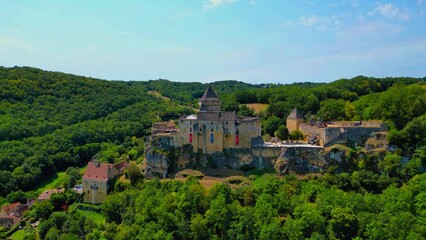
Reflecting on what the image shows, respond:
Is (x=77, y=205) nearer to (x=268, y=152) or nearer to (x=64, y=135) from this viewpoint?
(x=268, y=152)

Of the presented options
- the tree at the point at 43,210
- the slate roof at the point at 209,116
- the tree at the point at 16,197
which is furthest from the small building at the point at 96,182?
the slate roof at the point at 209,116

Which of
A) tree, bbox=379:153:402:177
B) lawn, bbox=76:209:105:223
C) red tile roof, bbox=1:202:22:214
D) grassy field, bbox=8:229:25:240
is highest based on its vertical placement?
tree, bbox=379:153:402:177

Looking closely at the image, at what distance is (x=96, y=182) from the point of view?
167 ft

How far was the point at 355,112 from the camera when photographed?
63.5 meters

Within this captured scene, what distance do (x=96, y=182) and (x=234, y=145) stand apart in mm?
16499

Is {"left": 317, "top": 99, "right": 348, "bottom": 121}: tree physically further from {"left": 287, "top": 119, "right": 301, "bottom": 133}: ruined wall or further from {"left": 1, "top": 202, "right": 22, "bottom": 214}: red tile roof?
{"left": 1, "top": 202, "right": 22, "bottom": 214}: red tile roof

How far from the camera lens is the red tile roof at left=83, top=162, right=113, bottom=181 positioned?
51156 mm

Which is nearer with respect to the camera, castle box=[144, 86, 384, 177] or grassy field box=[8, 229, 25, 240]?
grassy field box=[8, 229, 25, 240]

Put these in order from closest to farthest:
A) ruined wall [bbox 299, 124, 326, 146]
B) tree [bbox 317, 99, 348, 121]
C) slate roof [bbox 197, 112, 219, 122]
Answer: ruined wall [bbox 299, 124, 326, 146] < slate roof [bbox 197, 112, 219, 122] < tree [bbox 317, 99, 348, 121]

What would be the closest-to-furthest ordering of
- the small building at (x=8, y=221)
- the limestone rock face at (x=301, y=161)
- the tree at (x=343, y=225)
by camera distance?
the tree at (x=343, y=225) → the limestone rock face at (x=301, y=161) → the small building at (x=8, y=221)

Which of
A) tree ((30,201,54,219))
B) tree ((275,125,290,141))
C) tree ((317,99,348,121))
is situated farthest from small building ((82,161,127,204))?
tree ((317,99,348,121))

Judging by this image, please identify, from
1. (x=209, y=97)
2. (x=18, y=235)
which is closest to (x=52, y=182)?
(x=18, y=235)

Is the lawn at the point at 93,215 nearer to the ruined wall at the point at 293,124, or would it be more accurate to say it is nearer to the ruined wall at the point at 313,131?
the ruined wall at the point at 313,131

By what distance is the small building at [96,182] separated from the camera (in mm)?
50656
